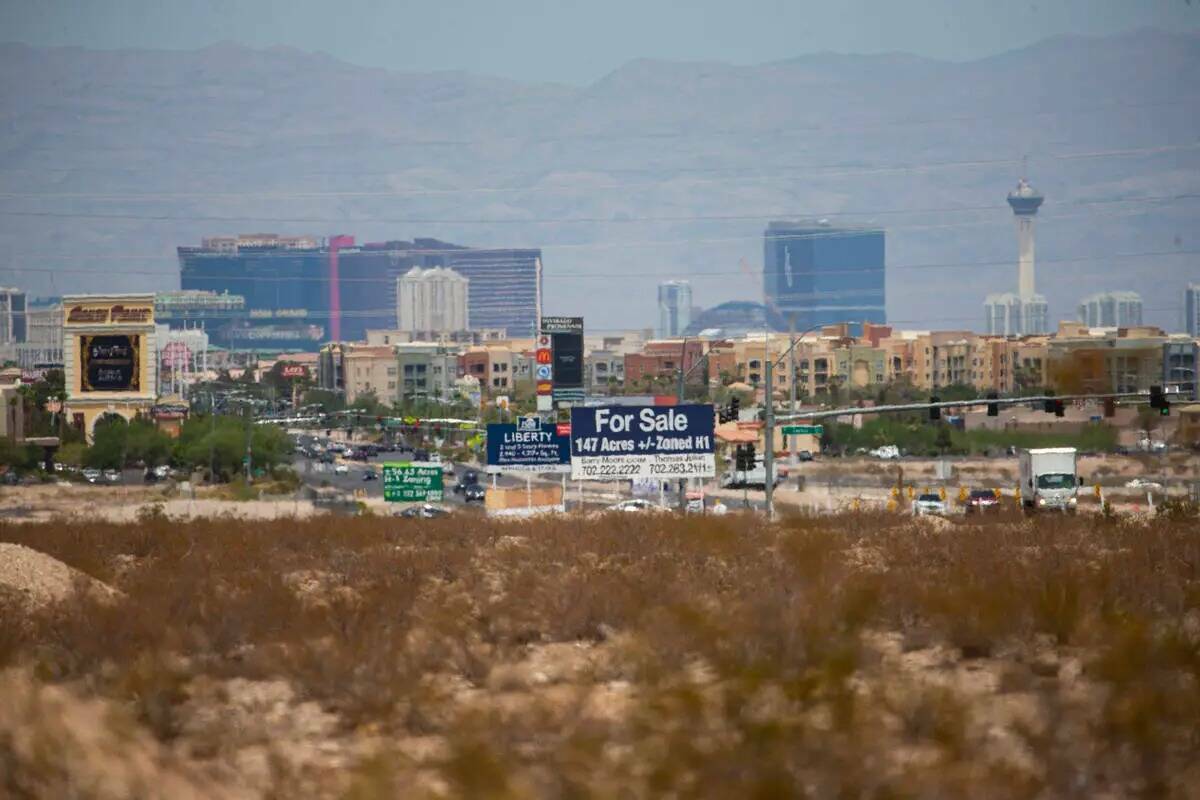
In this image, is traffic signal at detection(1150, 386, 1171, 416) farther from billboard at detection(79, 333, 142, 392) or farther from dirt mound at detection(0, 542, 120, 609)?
billboard at detection(79, 333, 142, 392)

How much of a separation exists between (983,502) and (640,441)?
12149 mm

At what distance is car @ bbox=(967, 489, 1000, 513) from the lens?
55219 mm

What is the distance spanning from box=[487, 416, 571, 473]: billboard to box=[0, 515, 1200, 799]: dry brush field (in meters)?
31.6

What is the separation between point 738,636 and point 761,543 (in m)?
14.8

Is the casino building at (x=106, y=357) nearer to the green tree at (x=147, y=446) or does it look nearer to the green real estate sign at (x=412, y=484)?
the green tree at (x=147, y=446)

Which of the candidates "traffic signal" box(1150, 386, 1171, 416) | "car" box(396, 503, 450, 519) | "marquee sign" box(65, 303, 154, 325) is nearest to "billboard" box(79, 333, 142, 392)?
"marquee sign" box(65, 303, 154, 325)

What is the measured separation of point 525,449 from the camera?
6462cm

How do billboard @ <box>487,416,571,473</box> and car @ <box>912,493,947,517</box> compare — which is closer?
car @ <box>912,493,947,517</box>

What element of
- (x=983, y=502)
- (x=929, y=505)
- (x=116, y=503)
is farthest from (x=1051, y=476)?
(x=116, y=503)

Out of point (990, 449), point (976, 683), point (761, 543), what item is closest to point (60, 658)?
point (976, 683)

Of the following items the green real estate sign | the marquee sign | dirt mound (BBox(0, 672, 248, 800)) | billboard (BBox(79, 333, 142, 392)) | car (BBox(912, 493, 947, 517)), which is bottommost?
car (BBox(912, 493, 947, 517))

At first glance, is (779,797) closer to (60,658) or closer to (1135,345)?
(60,658)

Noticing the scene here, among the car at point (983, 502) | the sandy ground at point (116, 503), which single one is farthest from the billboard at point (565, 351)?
the car at point (983, 502)

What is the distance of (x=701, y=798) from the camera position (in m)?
12.0
